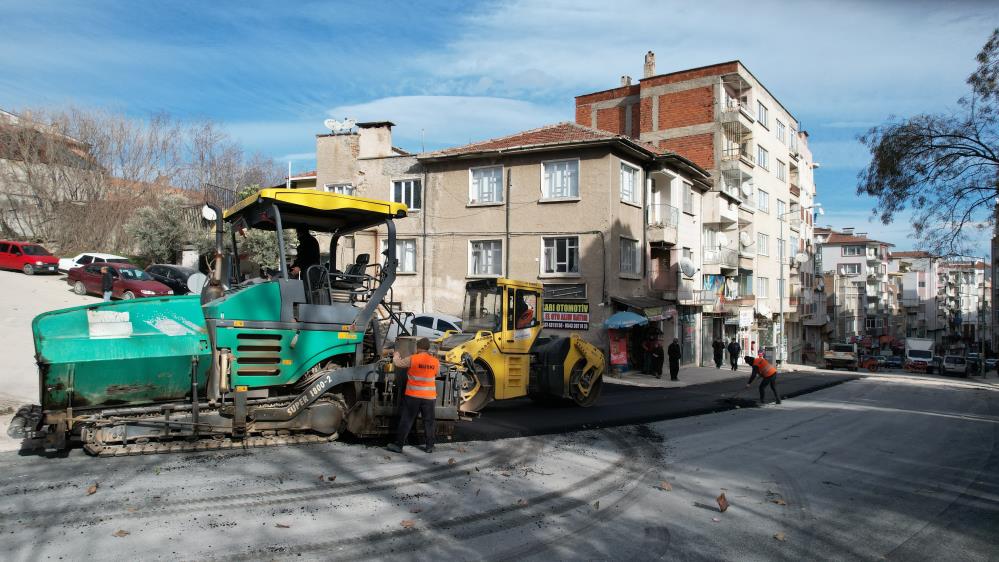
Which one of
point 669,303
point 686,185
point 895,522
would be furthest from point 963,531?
point 686,185

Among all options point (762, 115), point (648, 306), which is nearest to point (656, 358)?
point (648, 306)

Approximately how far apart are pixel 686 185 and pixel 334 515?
28207 mm

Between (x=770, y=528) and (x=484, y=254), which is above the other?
(x=484, y=254)

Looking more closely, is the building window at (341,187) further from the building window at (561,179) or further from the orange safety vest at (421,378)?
the orange safety vest at (421,378)

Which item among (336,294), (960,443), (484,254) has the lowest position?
(960,443)

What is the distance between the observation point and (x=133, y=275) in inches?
978

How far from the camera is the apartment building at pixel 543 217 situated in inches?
989

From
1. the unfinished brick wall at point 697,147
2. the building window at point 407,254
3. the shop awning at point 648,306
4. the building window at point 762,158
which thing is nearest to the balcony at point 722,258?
the unfinished brick wall at point 697,147

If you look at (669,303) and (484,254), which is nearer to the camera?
(484,254)

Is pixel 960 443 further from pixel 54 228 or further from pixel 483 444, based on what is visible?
pixel 54 228

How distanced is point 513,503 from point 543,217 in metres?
19.9

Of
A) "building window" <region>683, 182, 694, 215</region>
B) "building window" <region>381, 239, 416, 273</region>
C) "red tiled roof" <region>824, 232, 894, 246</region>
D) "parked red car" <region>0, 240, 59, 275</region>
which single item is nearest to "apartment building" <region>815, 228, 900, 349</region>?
"red tiled roof" <region>824, 232, 894, 246</region>

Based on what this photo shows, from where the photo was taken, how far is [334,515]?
6004mm

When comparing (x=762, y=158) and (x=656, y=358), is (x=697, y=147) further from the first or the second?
(x=656, y=358)
